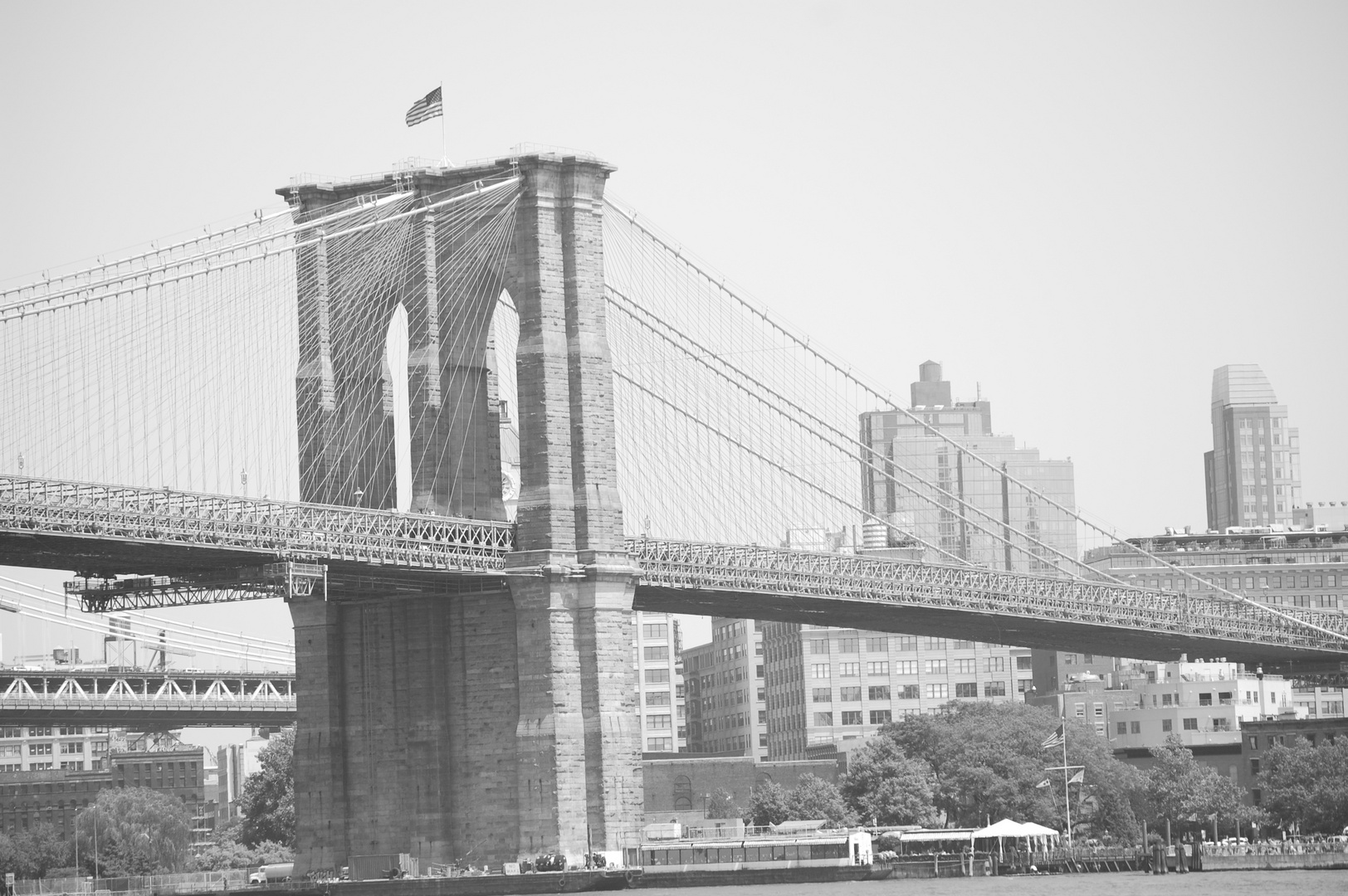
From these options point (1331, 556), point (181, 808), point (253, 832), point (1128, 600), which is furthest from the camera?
point (1331, 556)

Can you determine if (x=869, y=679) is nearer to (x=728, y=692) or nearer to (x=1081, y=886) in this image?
(x=728, y=692)

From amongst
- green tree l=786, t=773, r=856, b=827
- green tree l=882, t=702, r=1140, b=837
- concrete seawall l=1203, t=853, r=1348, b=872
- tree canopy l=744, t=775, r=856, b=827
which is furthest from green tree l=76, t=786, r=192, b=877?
concrete seawall l=1203, t=853, r=1348, b=872

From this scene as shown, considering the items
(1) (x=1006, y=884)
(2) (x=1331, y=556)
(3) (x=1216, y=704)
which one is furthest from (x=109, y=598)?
(2) (x=1331, y=556)

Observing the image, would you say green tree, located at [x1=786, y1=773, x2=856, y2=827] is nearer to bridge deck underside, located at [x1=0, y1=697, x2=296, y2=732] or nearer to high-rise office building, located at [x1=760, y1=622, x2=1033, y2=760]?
bridge deck underside, located at [x1=0, y1=697, x2=296, y2=732]

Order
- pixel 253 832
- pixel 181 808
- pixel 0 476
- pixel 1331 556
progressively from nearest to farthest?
1. pixel 0 476
2. pixel 253 832
3. pixel 181 808
4. pixel 1331 556

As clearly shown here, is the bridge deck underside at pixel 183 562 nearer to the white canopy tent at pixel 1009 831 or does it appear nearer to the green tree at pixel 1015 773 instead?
the white canopy tent at pixel 1009 831

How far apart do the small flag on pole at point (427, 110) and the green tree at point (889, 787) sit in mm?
41764

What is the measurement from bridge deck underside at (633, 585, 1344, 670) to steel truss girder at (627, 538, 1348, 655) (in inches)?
14.5

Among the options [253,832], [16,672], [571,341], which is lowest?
[253,832]

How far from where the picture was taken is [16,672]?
14150 centimetres

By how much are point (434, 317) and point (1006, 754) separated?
39.4 meters

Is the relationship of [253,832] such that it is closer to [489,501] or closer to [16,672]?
[16,672]

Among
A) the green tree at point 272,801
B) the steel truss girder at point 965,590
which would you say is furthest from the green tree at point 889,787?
the green tree at point 272,801

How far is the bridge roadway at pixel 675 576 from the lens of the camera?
6744 cm
